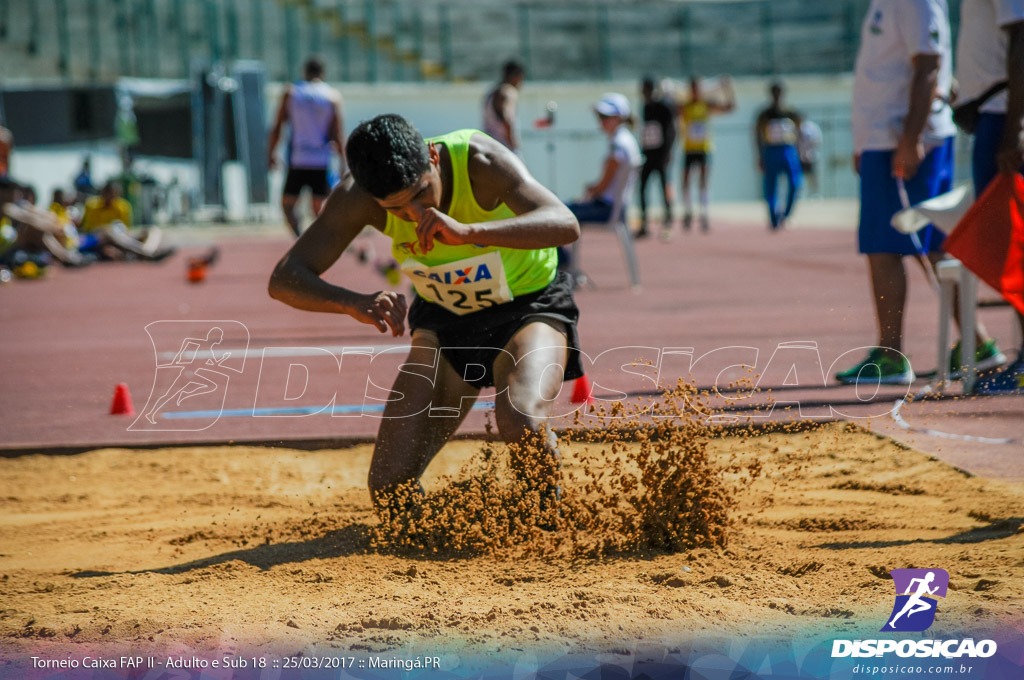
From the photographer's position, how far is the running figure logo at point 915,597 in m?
2.68

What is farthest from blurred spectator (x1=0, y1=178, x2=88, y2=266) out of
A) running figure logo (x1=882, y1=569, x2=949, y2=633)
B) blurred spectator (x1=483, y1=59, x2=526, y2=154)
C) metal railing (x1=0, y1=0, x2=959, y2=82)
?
metal railing (x1=0, y1=0, x2=959, y2=82)

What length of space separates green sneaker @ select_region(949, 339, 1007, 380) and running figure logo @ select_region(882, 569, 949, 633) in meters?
2.34

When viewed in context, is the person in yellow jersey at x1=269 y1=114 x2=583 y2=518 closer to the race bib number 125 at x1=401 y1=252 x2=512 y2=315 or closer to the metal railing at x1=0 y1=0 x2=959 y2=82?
the race bib number 125 at x1=401 y1=252 x2=512 y2=315

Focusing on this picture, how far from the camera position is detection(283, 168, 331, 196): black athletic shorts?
11.2m

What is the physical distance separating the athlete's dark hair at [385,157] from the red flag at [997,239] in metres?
2.39

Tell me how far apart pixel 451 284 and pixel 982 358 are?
9.43ft

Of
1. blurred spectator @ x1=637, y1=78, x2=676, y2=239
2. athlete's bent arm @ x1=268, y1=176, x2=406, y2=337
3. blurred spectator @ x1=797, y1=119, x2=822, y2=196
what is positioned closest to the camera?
athlete's bent arm @ x1=268, y1=176, x2=406, y2=337

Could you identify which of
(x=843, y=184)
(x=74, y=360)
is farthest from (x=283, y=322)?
(x=843, y=184)

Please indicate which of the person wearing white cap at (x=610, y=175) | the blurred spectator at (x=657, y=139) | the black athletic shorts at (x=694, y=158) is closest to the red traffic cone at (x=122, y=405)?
the person wearing white cap at (x=610, y=175)

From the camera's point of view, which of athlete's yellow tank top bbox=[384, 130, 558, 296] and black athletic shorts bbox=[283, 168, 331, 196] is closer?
athlete's yellow tank top bbox=[384, 130, 558, 296]

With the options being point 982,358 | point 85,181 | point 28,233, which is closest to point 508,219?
point 982,358

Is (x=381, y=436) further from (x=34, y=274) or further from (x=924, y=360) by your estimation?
(x=34, y=274)

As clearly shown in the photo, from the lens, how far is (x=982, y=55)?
4977 millimetres

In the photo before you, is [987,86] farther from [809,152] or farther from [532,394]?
[809,152]
